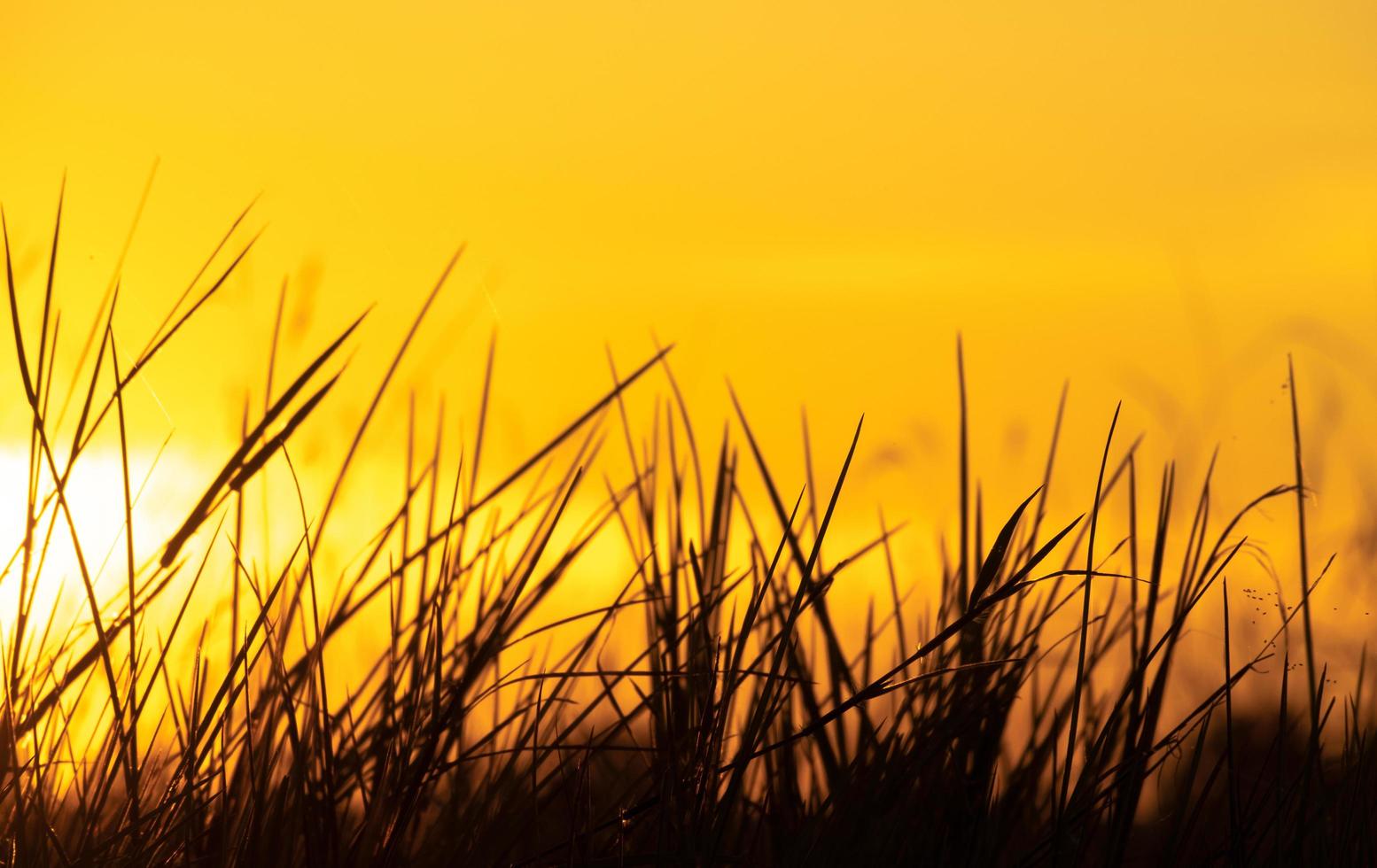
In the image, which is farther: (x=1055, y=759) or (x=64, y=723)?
(x=1055, y=759)

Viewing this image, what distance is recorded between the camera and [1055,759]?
4.19 feet

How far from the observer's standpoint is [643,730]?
5.51ft

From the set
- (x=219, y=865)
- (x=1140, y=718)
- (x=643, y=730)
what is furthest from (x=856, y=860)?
(x=643, y=730)

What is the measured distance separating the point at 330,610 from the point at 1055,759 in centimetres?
70

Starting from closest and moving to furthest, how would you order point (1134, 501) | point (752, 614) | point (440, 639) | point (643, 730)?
1. point (752, 614)
2. point (440, 639)
3. point (1134, 501)
4. point (643, 730)

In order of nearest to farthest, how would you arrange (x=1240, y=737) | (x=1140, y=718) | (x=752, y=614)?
(x=752, y=614) → (x=1140, y=718) → (x=1240, y=737)

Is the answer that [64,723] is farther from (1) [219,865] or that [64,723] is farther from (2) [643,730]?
(2) [643,730]

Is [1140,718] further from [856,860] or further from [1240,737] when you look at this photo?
[1240,737]

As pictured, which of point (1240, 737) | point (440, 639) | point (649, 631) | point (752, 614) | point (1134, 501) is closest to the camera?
point (752, 614)

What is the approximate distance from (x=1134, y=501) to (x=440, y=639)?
2.15 ft

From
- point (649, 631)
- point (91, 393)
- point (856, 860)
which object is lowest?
point (856, 860)

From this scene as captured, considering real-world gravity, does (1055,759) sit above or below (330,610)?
below

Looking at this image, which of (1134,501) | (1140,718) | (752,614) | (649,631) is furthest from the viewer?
(649,631)

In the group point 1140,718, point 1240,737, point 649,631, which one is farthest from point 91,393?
point 1240,737
